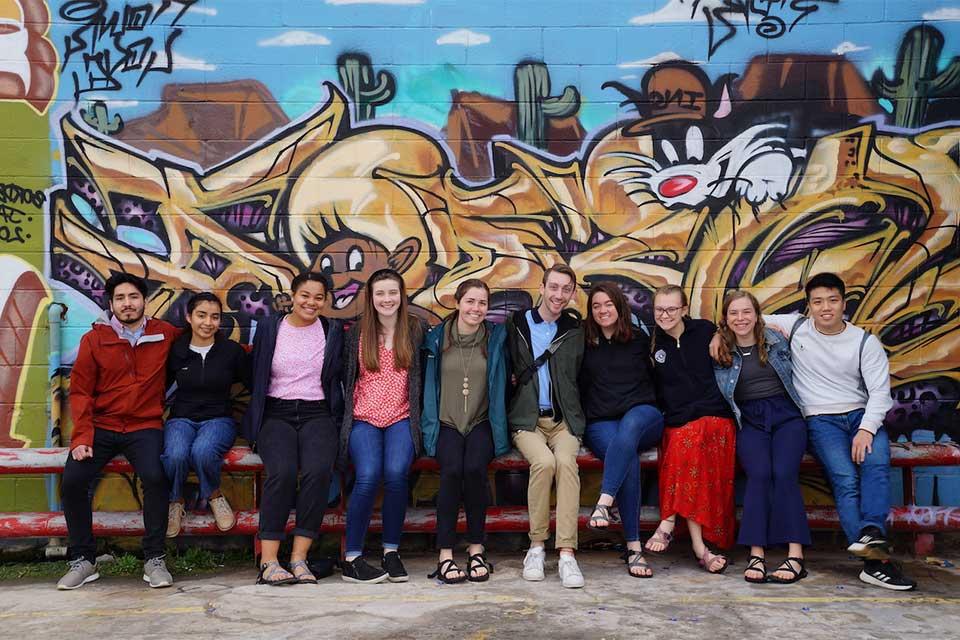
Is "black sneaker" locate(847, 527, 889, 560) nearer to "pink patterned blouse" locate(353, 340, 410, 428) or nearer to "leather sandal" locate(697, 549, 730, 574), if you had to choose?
"leather sandal" locate(697, 549, 730, 574)

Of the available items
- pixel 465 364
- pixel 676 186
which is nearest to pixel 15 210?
pixel 465 364

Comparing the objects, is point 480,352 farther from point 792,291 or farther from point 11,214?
point 11,214

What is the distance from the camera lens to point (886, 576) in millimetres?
4914

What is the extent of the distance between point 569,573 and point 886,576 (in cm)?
173

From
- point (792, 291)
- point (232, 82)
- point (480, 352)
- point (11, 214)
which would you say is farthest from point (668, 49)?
point (11, 214)

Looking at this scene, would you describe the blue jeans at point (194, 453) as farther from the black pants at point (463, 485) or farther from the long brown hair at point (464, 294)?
the long brown hair at point (464, 294)

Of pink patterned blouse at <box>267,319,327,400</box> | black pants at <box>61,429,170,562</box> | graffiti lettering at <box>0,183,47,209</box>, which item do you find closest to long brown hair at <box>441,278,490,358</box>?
pink patterned blouse at <box>267,319,327,400</box>

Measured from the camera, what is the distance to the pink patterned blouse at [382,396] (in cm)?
532

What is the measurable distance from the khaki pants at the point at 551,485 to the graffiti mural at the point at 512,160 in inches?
44.9

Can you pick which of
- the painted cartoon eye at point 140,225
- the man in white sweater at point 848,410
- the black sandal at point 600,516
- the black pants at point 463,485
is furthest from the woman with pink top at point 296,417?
the man in white sweater at point 848,410

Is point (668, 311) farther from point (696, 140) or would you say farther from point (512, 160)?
point (512, 160)

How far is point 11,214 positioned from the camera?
231 inches

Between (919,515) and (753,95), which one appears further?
(753,95)

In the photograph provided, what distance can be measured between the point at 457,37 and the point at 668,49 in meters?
1.40
